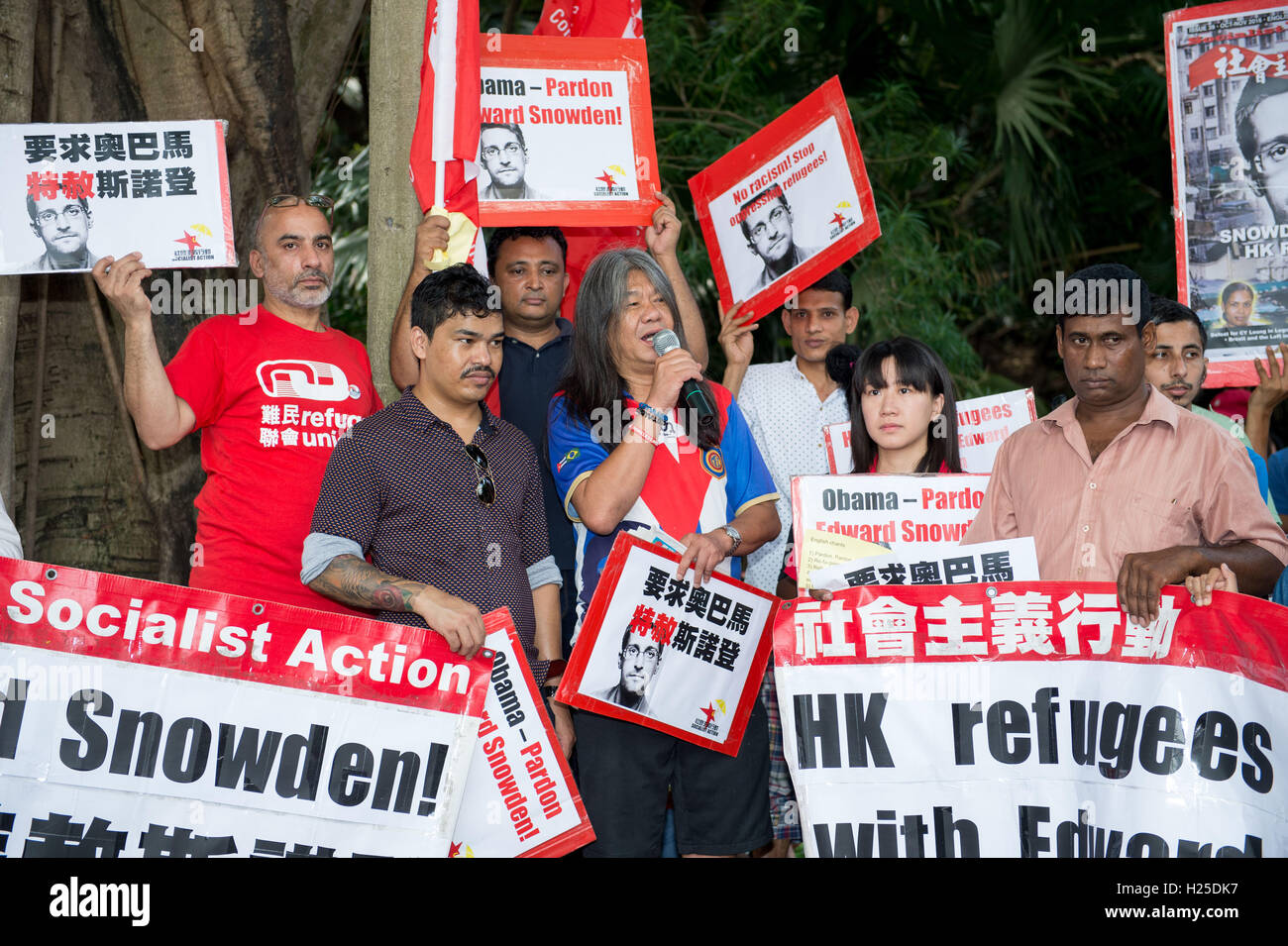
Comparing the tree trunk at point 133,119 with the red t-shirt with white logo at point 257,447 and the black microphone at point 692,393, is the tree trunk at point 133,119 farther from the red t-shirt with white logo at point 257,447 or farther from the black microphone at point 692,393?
the black microphone at point 692,393

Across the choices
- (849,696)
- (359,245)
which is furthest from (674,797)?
(359,245)

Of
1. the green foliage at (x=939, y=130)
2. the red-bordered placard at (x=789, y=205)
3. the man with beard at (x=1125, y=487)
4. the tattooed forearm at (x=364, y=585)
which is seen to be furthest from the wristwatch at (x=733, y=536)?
the green foliage at (x=939, y=130)

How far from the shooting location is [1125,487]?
346 cm

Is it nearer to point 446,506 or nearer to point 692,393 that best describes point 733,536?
point 692,393

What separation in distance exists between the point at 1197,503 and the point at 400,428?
2.09m

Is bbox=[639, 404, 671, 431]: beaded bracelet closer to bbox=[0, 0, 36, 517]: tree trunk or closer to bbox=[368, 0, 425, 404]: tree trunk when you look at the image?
bbox=[368, 0, 425, 404]: tree trunk

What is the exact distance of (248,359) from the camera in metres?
3.91

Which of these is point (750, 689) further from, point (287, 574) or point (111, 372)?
point (111, 372)

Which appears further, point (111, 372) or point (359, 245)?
point (359, 245)

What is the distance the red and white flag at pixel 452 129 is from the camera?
433 centimetres

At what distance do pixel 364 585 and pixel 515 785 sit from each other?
684mm

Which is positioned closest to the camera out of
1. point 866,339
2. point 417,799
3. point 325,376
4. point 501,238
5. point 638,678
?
point 417,799

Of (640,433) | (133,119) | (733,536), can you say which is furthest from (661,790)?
(133,119)

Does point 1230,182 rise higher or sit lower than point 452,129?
lower
